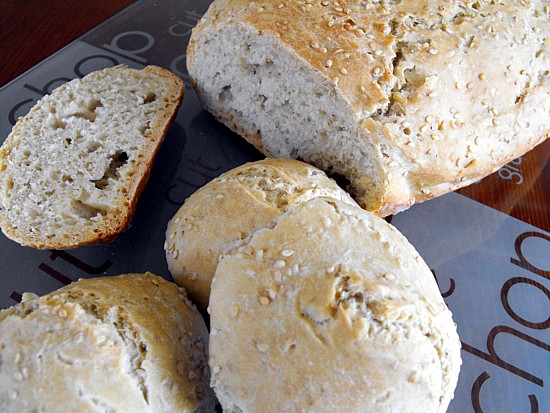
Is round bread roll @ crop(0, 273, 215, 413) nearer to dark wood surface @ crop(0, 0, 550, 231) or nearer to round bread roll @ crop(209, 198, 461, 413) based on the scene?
round bread roll @ crop(209, 198, 461, 413)

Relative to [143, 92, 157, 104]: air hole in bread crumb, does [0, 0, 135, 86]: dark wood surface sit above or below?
above

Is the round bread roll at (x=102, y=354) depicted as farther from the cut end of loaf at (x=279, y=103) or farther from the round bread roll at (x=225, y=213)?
the cut end of loaf at (x=279, y=103)

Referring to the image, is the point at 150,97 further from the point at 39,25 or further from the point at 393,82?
the point at 39,25

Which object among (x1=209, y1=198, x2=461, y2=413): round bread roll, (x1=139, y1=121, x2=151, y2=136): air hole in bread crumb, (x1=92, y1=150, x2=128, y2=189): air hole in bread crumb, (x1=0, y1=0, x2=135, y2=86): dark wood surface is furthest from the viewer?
(x1=0, y1=0, x2=135, y2=86): dark wood surface

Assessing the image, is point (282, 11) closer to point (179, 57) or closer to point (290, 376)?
point (179, 57)

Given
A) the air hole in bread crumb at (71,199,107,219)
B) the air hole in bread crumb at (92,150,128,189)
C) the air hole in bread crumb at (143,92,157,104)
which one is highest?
the air hole in bread crumb at (143,92,157,104)

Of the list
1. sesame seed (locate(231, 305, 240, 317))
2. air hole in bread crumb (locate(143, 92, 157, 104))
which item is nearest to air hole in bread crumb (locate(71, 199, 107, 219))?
air hole in bread crumb (locate(143, 92, 157, 104))

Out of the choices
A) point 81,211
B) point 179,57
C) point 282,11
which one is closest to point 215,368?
point 81,211

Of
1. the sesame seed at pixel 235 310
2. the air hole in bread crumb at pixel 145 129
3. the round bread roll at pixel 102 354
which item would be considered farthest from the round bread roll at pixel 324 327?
the air hole in bread crumb at pixel 145 129
